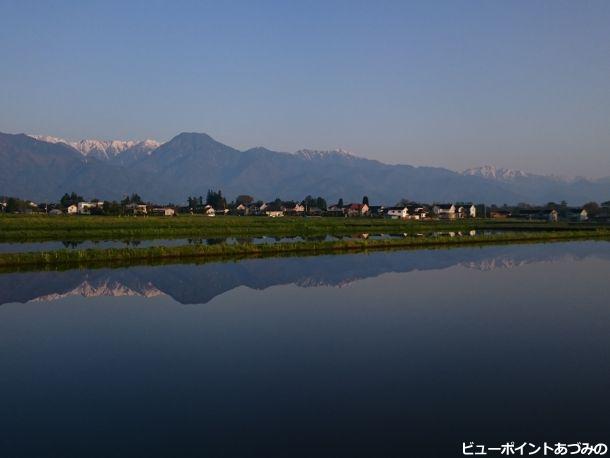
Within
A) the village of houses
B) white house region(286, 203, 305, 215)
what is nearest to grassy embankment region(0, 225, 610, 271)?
the village of houses

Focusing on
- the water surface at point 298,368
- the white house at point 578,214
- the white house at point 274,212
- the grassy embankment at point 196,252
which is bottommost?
the water surface at point 298,368

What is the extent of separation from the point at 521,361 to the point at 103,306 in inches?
510

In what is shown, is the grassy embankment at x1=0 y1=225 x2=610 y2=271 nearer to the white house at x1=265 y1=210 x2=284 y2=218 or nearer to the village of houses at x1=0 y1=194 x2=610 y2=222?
the village of houses at x1=0 y1=194 x2=610 y2=222

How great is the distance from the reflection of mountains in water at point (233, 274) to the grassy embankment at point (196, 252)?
2.58 metres

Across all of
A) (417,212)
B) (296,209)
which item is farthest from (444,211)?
(296,209)

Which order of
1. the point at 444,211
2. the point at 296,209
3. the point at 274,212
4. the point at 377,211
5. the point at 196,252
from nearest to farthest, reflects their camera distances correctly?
the point at 196,252 → the point at 444,211 → the point at 274,212 → the point at 377,211 → the point at 296,209

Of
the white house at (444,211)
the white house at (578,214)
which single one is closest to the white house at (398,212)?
the white house at (444,211)

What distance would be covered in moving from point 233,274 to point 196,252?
7.54 metres

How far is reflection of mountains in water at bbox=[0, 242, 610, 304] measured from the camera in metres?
20.5

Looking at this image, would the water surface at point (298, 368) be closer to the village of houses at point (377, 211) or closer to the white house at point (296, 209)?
the village of houses at point (377, 211)

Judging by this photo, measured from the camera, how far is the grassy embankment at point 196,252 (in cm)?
2738

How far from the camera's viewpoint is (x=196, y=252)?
1277 inches

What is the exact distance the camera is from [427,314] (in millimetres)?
16031

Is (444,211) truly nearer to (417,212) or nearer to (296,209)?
(417,212)
